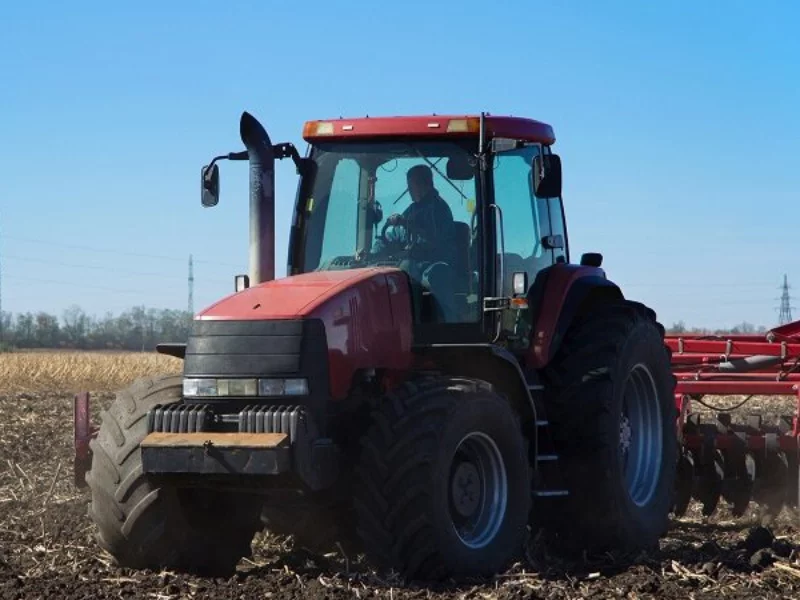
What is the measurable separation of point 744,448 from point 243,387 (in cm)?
530

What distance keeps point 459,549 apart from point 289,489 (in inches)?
36.3

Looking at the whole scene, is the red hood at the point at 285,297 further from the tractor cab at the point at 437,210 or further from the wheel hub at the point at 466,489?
the wheel hub at the point at 466,489

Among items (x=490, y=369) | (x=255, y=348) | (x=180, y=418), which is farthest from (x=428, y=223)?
(x=180, y=418)

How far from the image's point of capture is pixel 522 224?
852 centimetres

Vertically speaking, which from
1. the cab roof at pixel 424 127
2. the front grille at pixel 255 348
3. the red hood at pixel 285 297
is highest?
the cab roof at pixel 424 127

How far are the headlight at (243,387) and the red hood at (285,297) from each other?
343mm

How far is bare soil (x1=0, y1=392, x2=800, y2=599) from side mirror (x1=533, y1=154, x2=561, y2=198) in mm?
2114

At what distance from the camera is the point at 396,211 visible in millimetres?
8156

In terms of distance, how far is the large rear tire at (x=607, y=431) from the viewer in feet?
27.1

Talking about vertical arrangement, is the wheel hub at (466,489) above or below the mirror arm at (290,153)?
below

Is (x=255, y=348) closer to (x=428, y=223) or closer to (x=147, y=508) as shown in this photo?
(x=147, y=508)

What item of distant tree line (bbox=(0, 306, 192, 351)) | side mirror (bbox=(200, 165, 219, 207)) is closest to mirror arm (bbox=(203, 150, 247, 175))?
side mirror (bbox=(200, 165, 219, 207))

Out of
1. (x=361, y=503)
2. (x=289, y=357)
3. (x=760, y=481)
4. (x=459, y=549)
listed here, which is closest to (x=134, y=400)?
(x=289, y=357)

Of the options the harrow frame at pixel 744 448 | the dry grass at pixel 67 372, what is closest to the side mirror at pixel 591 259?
the harrow frame at pixel 744 448
